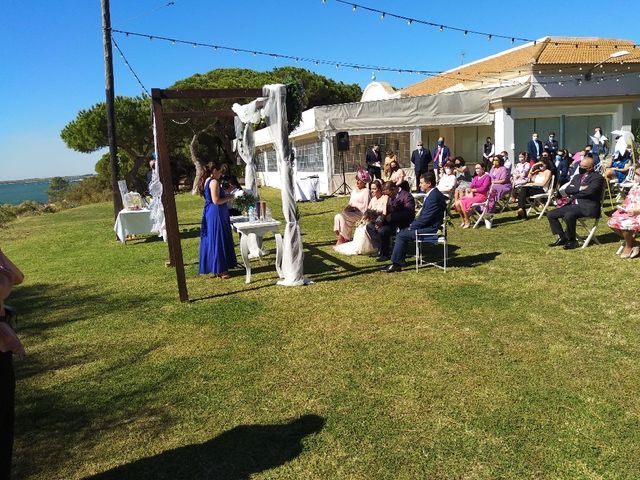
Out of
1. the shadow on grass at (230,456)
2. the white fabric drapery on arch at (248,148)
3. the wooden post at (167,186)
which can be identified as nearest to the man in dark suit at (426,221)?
the wooden post at (167,186)

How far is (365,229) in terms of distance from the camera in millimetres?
8086

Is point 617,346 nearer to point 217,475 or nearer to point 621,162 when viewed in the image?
point 217,475

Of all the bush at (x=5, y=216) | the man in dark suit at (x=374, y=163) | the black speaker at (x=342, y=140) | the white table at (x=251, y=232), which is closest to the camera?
the white table at (x=251, y=232)

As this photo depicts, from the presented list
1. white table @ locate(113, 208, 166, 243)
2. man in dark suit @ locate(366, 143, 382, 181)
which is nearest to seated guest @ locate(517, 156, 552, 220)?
man in dark suit @ locate(366, 143, 382, 181)

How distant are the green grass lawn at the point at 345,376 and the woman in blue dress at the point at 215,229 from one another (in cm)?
25

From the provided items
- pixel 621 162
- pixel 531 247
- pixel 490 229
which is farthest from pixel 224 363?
pixel 621 162

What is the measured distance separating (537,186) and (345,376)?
27.7ft

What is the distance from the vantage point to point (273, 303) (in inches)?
231

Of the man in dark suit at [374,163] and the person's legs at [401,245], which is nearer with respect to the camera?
the person's legs at [401,245]

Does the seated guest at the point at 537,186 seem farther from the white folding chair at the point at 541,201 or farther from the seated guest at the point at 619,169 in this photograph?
the seated guest at the point at 619,169

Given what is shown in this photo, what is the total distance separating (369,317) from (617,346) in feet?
7.00

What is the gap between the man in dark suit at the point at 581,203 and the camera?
24.1 ft

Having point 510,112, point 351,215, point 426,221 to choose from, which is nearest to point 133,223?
point 351,215

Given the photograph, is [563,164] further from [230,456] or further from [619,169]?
[230,456]
